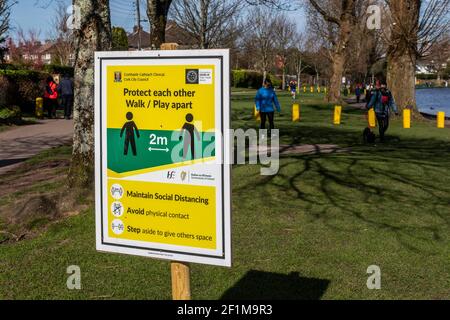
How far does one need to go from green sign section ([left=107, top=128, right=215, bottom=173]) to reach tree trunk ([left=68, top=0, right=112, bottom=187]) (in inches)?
196

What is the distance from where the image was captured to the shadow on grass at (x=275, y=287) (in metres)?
5.25

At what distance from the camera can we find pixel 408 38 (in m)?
26.9

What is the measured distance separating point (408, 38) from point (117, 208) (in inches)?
993

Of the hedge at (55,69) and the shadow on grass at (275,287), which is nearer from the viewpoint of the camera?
the shadow on grass at (275,287)

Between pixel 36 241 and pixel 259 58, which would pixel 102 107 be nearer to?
pixel 36 241

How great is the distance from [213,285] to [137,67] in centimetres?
245

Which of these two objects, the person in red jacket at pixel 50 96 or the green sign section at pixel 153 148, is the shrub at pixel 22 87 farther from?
the green sign section at pixel 153 148

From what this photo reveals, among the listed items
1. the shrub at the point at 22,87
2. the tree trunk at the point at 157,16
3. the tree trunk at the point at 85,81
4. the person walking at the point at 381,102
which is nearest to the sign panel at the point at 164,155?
the tree trunk at the point at 85,81

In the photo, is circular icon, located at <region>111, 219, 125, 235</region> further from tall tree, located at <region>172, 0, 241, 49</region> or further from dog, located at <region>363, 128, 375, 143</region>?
tall tree, located at <region>172, 0, 241, 49</region>

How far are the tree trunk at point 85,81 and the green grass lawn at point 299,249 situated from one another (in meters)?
1.02

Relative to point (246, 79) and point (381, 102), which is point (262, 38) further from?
point (381, 102)

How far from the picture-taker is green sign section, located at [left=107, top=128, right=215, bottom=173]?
373 centimetres

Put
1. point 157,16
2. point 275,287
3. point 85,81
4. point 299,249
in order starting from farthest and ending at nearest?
point 157,16, point 85,81, point 299,249, point 275,287

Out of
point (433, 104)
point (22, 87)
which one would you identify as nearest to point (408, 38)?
point (22, 87)
